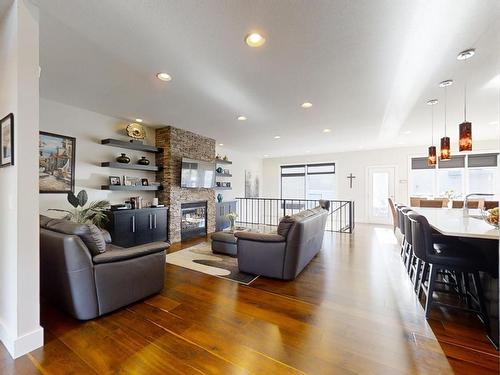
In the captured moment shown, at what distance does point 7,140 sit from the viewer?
5.87 feet

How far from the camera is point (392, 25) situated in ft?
6.55

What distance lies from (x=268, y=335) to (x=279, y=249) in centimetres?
121

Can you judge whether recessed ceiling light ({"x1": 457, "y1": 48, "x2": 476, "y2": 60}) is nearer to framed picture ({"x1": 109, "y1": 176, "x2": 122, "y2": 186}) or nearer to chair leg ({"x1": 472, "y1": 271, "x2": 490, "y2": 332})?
chair leg ({"x1": 472, "y1": 271, "x2": 490, "y2": 332})

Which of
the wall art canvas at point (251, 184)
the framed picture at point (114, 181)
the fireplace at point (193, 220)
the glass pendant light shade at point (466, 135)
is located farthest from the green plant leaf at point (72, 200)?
the wall art canvas at point (251, 184)

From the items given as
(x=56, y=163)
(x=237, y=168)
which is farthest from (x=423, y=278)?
(x=237, y=168)

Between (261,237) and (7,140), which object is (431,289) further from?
(7,140)

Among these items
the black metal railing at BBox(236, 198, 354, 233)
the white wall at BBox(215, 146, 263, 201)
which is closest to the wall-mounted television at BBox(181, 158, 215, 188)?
the white wall at BBox(215, 146, 263, 201)

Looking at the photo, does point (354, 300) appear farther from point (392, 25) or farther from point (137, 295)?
point (392, 25)

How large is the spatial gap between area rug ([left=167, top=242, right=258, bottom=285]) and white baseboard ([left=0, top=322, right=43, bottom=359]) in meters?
1.89

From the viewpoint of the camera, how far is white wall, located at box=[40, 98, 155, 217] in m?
3.81

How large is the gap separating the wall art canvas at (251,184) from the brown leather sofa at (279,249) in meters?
6.02

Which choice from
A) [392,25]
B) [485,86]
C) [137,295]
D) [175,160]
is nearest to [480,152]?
[485,86]

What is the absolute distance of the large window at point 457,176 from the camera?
6771 millimetres

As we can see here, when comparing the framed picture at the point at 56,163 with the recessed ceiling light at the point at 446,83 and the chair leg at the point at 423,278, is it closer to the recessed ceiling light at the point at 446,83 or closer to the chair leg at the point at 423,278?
the chair leg at the point at 423,278
